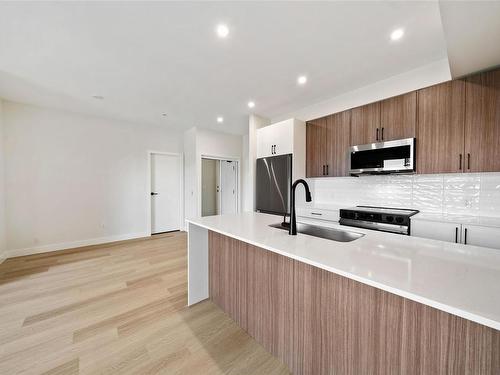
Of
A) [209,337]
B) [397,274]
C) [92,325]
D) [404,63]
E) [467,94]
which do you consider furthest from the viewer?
[404,63]

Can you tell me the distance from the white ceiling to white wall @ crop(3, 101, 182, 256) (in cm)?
62

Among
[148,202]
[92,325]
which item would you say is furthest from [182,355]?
[148,202]

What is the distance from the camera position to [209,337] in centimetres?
163

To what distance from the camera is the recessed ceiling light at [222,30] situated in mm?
1689

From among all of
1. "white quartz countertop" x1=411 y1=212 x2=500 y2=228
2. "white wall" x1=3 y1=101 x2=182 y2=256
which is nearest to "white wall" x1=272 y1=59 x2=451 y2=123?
"white quartz countertop" x1=411 y1=212 x2=500 y2=228

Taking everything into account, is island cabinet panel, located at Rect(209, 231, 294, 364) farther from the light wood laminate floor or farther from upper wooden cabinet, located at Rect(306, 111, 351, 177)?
upper wooden cabinet, located at Rect(306, 111, 351, 177)

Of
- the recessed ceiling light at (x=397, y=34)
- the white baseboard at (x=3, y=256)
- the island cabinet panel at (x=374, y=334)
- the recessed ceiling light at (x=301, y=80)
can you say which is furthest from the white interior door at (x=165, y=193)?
the recessed ceiling light at (x=397, y=34)

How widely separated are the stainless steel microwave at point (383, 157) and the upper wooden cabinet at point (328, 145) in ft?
0.54

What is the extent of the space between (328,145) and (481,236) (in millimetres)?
1877

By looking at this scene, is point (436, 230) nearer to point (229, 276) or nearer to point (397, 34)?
point (397, 34)

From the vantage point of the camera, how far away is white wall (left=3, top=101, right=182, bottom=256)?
331 cm

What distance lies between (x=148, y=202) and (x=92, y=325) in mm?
3075

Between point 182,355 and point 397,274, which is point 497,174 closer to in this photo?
point 397,274

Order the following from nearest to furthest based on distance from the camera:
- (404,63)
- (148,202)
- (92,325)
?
(92,325)
(404,63)
(148,202)
